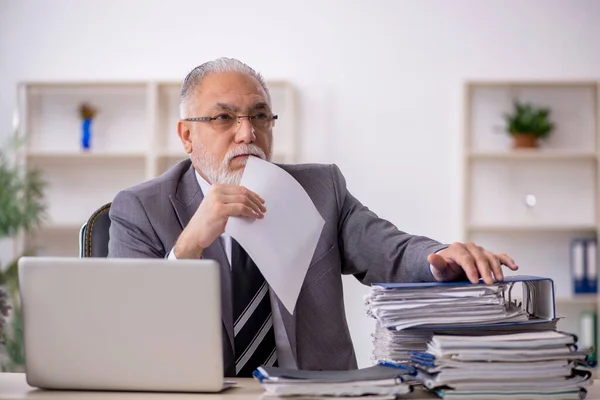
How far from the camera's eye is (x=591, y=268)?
465 cm

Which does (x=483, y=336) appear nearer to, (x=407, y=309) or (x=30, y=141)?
(x=407, y=309)

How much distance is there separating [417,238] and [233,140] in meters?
0.53

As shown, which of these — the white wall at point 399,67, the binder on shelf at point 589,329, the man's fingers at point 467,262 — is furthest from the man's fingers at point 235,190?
the binder on shelf at point 589,329

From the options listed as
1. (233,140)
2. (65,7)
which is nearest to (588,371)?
(233,140)

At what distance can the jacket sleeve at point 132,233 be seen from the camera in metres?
1.84

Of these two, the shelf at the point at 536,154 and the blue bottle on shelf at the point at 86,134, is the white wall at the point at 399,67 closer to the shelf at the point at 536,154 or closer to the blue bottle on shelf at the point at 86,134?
the shelf at the point at 536,154

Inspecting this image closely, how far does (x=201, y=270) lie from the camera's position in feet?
3.82

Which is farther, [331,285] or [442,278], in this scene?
[331,285]

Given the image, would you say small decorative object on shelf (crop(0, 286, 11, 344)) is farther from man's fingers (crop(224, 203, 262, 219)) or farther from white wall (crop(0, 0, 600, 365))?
white wall (crop(0, 0, 600, 365))

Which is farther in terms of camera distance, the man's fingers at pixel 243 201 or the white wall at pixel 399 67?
the white wall at pixel 399 67

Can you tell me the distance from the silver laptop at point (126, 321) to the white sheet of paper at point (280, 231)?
33cm

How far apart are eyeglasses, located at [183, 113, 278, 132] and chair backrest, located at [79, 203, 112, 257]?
0.36 meters

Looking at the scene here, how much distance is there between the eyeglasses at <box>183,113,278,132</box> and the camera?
2.02 metres

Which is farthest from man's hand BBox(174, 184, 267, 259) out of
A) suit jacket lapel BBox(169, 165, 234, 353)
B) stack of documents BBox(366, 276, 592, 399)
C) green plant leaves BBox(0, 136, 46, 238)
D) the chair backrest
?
green plant leaves BBox(0, 136, 46, 238)
